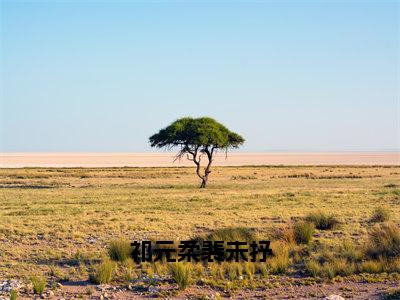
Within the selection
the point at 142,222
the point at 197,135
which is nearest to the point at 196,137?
the point at 197,135

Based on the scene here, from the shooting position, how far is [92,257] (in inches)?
617

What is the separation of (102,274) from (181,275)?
1846 millimetres

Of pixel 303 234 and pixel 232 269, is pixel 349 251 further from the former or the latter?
pixel 232 269

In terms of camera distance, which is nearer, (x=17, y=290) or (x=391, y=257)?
(x=17, y=290)

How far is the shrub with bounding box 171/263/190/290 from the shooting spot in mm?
12555

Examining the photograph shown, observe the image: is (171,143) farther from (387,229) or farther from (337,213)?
(387,229)

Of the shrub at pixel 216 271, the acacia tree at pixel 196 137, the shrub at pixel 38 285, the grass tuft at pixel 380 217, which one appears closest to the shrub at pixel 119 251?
the shrub at pixel 216 271

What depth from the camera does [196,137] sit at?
53250 millimetres

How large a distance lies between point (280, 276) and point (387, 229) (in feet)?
16.4

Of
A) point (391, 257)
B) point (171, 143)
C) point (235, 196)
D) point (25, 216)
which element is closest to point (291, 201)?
point (235, 196)

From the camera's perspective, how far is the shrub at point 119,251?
49.8 feet

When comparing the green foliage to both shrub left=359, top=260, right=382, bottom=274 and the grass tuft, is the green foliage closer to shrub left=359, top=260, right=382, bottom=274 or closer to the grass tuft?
the grass tuft

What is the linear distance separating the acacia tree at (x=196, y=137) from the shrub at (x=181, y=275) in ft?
129

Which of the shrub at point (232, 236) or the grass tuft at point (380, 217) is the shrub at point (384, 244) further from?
the grass tuft at point (380, 217)
